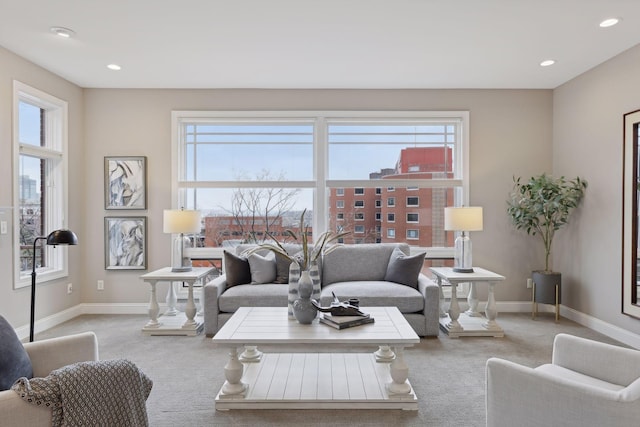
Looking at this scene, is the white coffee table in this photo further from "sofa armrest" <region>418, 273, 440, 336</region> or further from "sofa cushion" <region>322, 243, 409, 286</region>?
"sofa cushion" <region>322, 243, 409, 286</region>

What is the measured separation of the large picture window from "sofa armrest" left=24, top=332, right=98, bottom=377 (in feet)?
9.67

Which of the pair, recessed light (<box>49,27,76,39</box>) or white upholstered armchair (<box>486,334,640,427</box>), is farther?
recessed light (<box>49,27,76,39</box>)

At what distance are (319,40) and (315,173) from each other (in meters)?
1.78

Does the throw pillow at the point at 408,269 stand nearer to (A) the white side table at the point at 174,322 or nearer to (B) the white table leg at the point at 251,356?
(B) the white table leg at the point at 251,356

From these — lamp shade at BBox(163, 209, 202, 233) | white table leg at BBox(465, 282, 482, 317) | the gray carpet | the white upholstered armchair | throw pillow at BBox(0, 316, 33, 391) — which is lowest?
the gray carpet

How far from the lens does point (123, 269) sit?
479cm

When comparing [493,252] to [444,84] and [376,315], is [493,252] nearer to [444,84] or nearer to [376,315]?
[444,84]

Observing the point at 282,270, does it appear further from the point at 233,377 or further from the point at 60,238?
the point at 60,238

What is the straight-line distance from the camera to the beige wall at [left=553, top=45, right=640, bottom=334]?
377cm

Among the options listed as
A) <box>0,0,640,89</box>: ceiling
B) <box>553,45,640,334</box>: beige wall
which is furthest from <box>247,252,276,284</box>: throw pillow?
<box>553,45,640,334</box>: beige wall

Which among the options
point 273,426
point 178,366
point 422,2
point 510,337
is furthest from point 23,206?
point 510,337

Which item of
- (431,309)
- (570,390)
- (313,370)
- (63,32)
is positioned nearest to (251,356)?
(313,370)

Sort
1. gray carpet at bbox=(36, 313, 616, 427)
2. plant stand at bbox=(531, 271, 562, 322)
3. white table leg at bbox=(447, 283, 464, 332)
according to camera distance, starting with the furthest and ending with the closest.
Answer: plant stand at bbox=(531, 271, 562, 322) < white table leg at bbox=(447, 283, 464, 332) < gray carpet at bbox=(36, 313, 616, 427)

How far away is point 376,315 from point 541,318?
104 inches
